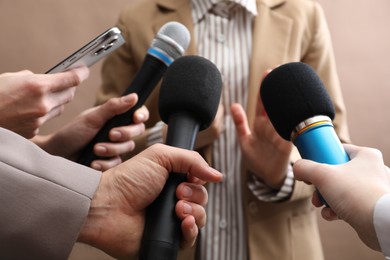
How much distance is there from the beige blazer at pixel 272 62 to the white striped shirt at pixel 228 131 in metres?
0.03

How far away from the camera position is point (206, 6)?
1011mm

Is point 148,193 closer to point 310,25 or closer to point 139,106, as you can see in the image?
point 139,106

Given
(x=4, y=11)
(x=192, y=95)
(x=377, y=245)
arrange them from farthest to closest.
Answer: (x=4, y=11) → (x=192, y=95) → (x=377, y=245)

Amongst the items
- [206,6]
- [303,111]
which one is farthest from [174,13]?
[303,111]

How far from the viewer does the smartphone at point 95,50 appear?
1.94 ft

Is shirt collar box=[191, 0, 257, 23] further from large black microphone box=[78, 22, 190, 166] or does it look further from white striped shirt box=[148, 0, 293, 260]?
large black microphone box=[78, 22, 190, 166]

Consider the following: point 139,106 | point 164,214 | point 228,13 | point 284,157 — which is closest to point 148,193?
point 164,214

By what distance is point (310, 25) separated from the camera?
101 cm

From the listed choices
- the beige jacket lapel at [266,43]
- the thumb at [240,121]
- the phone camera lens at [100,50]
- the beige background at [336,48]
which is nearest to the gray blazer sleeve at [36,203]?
the phone camera lens at [100,50]

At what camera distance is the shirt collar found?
3.20 ft

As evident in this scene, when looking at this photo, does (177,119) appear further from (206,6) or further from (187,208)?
(206,6)

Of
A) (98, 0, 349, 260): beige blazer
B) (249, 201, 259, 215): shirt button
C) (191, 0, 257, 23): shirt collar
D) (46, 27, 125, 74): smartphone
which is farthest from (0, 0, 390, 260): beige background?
(46, 27, 125, 74): smartphone

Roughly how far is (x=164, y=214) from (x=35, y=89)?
0.30 metres

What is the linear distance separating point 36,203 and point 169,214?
0.15 metres
